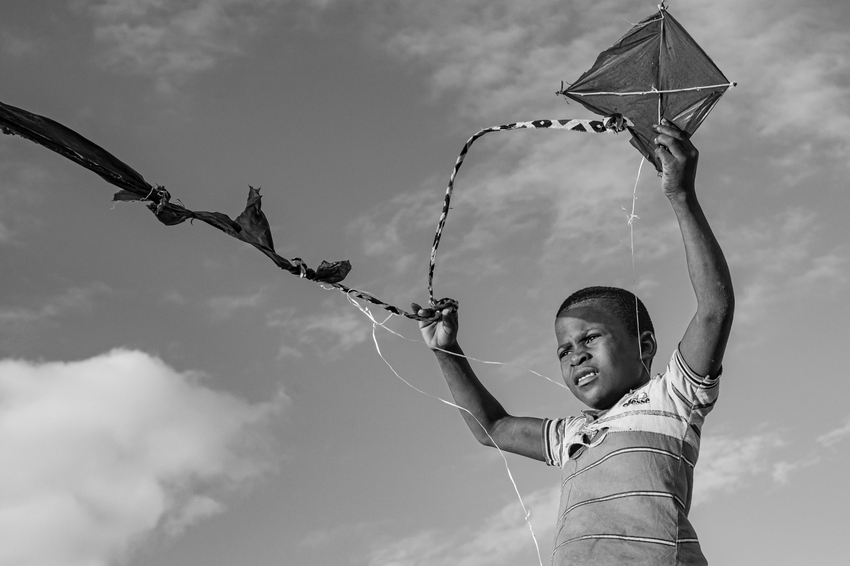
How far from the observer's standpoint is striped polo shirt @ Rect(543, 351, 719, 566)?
3637 millimetres

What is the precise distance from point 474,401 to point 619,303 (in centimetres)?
111

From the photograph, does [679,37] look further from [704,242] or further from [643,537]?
[643,537]

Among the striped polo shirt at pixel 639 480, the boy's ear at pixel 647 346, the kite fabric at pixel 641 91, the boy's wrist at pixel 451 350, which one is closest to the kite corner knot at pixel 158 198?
the kite fabric at pixel 641 91

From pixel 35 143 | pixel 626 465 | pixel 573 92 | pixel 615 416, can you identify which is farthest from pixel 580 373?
pixel 35 143

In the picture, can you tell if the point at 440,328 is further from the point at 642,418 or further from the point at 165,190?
the point at 165,190

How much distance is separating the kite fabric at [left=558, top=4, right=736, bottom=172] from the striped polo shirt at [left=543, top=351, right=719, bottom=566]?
136 centimetres

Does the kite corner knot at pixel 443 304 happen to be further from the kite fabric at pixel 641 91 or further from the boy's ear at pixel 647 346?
the boy's ear at pixel 647 346

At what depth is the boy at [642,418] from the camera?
3674mm

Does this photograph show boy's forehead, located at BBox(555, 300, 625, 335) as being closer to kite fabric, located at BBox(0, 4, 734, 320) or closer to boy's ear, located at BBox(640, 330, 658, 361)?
boy's ear, located at BBox(640, 330, 658, 361)

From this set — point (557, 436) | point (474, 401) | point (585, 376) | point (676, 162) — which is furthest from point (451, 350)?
point (676, 162)

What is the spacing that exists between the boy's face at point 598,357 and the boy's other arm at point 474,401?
0.49m

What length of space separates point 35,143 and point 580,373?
9.11ft

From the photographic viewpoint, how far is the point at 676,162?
147 inches

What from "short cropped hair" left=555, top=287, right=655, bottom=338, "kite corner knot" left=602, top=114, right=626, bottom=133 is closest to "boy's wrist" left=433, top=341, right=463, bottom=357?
"short cropped hair" left=555, top=287, right=655, bottom=338
